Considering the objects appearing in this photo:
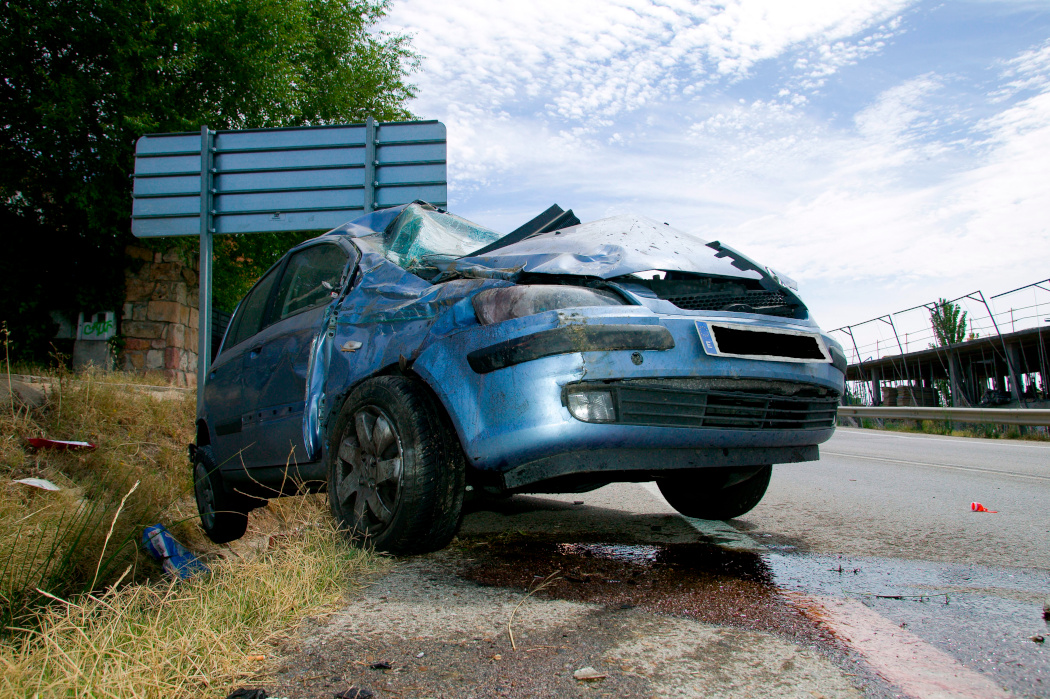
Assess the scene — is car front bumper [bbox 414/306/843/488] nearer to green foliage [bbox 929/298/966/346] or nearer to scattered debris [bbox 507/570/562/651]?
scattered debris [bbox 507/570/562/651]

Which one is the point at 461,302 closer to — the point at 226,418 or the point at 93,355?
the point at 226,418

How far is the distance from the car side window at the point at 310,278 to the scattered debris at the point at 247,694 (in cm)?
225

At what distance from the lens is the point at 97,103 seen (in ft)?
39.7

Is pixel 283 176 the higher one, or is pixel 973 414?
pixel 283 176

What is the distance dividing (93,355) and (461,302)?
13.4 metres

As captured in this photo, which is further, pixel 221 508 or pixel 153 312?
pixel 153 312

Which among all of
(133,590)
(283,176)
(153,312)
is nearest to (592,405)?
(133,590)

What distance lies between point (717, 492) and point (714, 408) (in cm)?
142

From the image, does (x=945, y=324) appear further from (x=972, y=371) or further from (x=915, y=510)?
(x=915, y=510)

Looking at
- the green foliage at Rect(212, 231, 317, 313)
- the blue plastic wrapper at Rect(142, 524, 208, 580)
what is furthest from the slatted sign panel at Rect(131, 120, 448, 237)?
the green foliage at Rect(212, 231, 317, 313)

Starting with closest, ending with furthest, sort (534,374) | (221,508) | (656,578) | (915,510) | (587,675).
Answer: (587,675) < (534,374) < (656,578) < (221,508) < (915,510)

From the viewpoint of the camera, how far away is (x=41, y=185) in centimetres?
1270

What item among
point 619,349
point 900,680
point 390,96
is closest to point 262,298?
point 619,349

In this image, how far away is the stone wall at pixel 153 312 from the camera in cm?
1387
